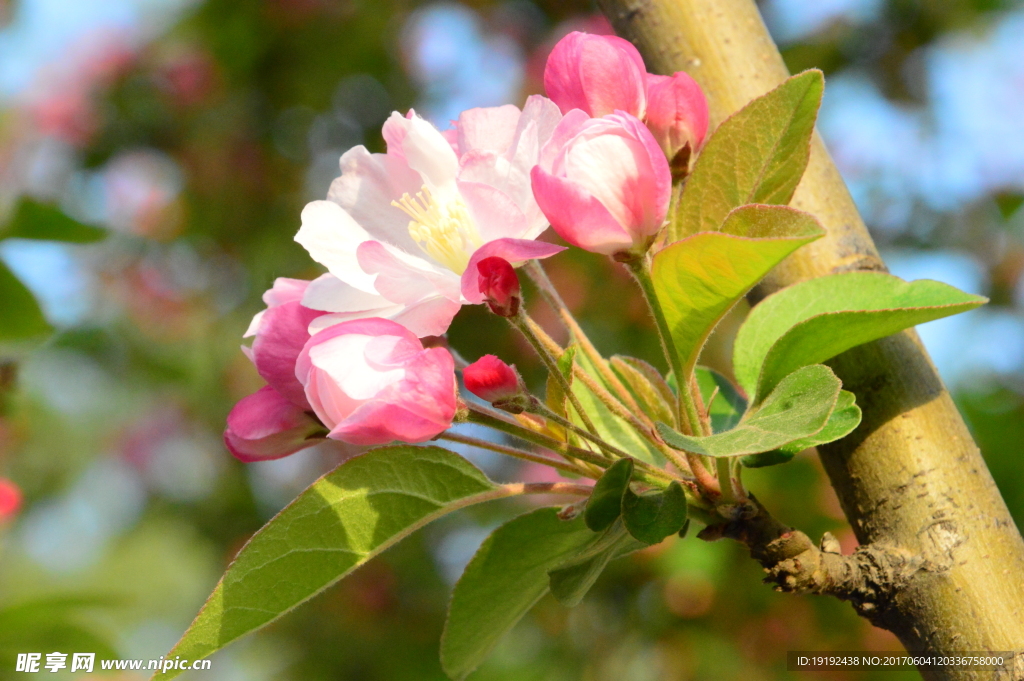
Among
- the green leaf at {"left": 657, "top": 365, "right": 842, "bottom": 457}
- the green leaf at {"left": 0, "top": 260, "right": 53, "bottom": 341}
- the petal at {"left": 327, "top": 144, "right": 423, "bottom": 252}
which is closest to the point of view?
the green leaf at {"left": 657, "top": 365, "right": 842, "bottom": 457}

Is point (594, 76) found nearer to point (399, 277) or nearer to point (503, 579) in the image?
point (399, 277)

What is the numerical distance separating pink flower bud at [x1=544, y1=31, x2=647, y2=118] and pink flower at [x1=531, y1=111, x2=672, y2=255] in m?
0.09

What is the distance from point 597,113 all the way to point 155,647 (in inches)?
188

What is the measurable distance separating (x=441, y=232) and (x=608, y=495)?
0.88 feet

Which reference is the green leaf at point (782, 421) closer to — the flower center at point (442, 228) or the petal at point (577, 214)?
the petal at point (577, 214)

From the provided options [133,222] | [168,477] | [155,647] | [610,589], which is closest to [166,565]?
[155,647]

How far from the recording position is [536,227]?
67 cm

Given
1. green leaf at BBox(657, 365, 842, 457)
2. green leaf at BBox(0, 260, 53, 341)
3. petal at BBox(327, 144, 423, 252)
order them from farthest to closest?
green leaf at BBox(0, 260, 53, 341) → petal at BBox(327, 144, 423, 252) → green leaf at BBox(657, 365, 842, 457)

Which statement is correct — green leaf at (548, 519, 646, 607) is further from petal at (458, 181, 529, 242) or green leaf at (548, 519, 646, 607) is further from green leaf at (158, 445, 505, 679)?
petal at (458, 181, 529, 242)

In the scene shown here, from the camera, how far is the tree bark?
26.1 inches

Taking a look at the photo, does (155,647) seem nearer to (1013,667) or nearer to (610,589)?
(610,589)

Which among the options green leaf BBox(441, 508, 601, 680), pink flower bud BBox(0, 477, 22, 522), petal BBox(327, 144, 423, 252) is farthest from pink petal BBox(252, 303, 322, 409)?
pink flower bud BBox(0, 477, 22, 522)

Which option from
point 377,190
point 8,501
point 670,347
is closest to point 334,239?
point 377,190

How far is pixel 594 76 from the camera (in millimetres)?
677
